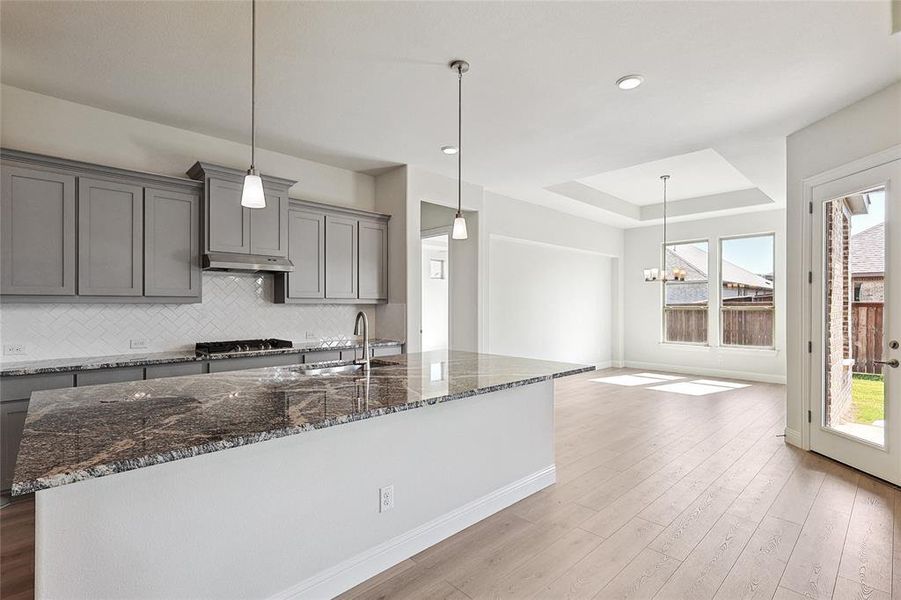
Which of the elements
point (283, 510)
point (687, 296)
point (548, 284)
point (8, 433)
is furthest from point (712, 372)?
point (8, 433)

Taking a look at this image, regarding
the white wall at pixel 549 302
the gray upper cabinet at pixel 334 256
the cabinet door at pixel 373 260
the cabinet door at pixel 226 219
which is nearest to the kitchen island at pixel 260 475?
the cabinet door at pixel 226 219

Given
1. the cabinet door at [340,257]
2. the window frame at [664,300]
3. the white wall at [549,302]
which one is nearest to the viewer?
the cabinet door at [340,257]

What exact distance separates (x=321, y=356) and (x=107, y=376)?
63.7 inches

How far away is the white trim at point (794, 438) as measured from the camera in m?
4.00

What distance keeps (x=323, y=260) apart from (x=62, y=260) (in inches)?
80.8

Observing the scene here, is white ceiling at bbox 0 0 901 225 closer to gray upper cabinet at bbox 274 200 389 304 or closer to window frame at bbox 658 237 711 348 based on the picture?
gray upper cabinet at bbox 274 200 389 304

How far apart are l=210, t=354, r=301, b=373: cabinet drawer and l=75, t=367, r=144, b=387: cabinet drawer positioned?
1.70 ft

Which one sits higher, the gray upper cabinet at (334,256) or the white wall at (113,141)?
the white wall at (113,141)

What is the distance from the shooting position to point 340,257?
4.83 metres

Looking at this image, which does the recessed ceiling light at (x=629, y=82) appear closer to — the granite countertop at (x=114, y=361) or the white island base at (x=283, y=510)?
the white island base at (x=283, y=510)

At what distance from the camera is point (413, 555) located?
7.73 ft

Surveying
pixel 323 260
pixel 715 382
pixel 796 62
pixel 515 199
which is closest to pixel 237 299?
pixel 323 260

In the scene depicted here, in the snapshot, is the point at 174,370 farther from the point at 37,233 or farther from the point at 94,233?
the point at 37,233

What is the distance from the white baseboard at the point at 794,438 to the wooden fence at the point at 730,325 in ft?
12.8
